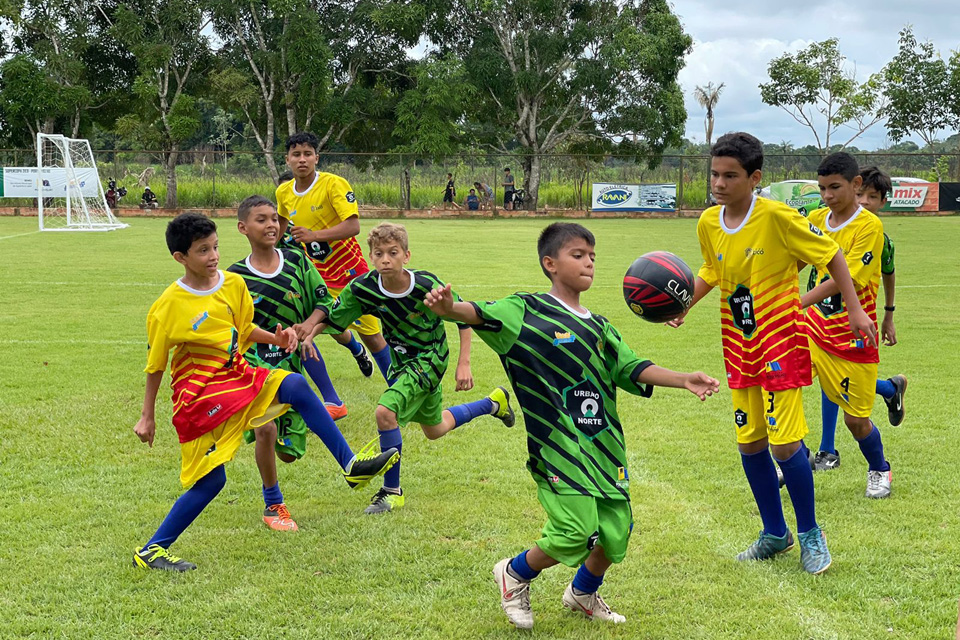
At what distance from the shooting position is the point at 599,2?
43250mm

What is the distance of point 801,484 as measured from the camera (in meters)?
4.47

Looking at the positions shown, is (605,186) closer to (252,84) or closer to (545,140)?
(545,140)

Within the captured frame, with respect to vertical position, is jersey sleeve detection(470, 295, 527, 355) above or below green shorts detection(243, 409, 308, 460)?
above

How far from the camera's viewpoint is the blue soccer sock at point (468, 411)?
573 cm

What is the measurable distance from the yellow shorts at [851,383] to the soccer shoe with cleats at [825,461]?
2.32 ft

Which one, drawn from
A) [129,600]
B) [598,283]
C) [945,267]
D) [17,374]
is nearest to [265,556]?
[129,600]

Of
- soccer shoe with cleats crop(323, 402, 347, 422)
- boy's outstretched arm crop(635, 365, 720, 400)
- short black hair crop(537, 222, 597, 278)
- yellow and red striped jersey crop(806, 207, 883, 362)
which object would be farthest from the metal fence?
boy's outstretched arm crop(635, 365, 720, 400)

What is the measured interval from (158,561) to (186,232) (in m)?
1.58

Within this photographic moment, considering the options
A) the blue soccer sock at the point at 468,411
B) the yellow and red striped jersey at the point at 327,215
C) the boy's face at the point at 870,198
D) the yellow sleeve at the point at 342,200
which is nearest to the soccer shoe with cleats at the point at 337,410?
the yellow and red striped jersey at the point at 327,215

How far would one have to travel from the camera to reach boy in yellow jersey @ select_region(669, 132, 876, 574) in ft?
14.5

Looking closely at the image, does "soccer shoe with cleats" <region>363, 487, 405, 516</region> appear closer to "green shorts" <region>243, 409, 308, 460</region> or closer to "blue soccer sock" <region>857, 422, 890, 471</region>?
"green shorts" <region>243, 409, 308, 460</region>

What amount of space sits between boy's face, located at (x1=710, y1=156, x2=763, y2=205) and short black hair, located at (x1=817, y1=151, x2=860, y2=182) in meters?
1.20

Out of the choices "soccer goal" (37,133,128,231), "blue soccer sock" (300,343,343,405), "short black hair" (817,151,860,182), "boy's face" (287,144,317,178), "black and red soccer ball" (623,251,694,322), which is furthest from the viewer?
"soccer goal" (37,133,128,231)

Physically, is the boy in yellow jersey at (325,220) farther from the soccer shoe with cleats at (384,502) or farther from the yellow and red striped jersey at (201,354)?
the yellow and red striped jersey at (201,354)
